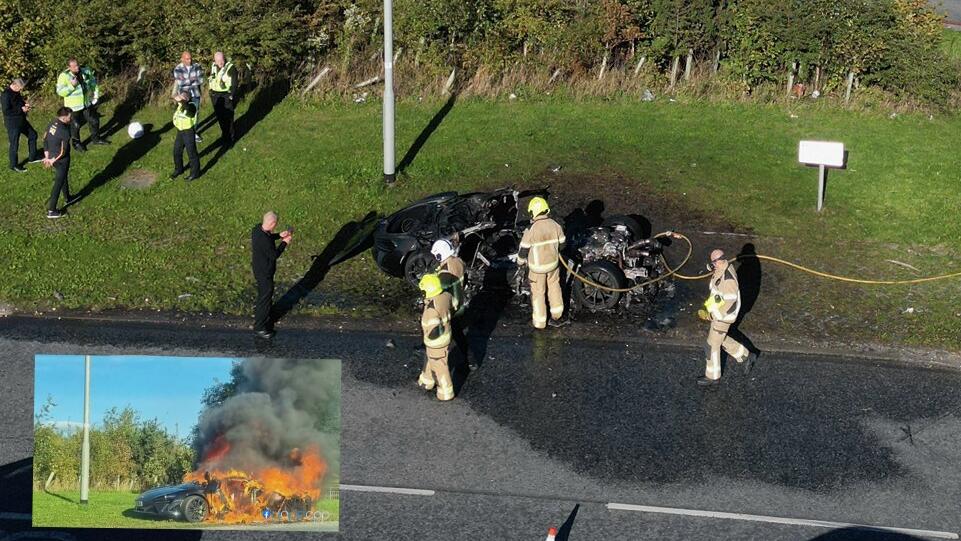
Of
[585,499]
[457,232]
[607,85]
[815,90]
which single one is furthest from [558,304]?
[815,90]

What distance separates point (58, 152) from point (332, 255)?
478 cm

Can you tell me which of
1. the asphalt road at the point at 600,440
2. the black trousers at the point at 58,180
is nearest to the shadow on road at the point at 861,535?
the asphalt road at the point at 600,440

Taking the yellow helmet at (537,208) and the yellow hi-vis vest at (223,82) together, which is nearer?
the yellow helmet at (537,208)

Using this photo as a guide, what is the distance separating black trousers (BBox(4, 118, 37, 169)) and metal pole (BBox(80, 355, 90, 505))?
1123 cm

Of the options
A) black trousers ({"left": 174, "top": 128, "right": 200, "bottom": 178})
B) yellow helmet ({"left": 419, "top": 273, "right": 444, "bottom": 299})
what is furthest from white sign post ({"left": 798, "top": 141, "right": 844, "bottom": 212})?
black trousers ({"left": 174, "top": 128, "right": 200, "bottom": 178})

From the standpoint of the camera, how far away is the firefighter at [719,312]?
11.9 metres

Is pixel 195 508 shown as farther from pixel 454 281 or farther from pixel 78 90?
pixel 78 90

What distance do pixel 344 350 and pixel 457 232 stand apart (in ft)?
7.72

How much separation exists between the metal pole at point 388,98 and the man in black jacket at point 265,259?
443cm

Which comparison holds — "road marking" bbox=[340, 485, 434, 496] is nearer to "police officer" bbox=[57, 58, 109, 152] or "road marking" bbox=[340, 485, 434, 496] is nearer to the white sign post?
the white sign post

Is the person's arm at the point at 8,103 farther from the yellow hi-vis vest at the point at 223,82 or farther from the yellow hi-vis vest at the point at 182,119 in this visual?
the yellow hi-vis vest at the point at 223,82

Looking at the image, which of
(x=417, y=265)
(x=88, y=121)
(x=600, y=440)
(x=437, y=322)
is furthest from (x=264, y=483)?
(x=88, y=121)

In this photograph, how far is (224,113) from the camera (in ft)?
61.1

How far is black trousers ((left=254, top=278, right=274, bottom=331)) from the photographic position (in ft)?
43.0
